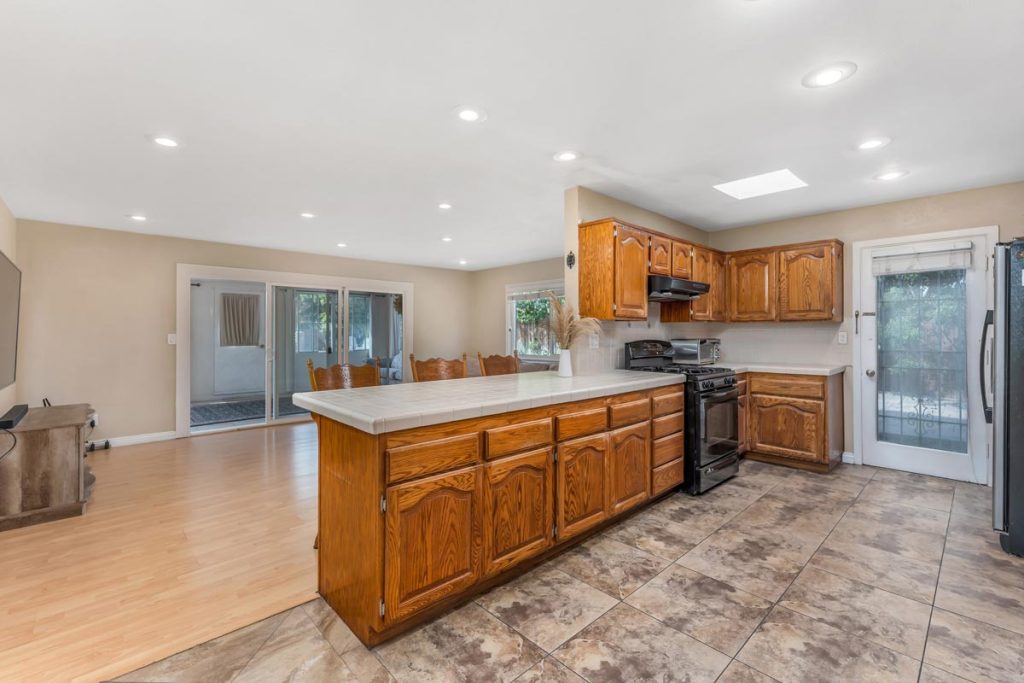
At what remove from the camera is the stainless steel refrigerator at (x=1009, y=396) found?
97.9 inches

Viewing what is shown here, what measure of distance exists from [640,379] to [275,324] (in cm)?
507

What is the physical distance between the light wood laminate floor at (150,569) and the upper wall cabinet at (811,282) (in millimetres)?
4382

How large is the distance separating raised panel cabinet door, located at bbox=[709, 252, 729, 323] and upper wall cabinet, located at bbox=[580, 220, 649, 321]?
1.33 m

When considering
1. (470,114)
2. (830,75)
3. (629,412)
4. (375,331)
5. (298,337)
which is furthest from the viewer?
(375,331)

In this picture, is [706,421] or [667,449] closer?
[667,449]

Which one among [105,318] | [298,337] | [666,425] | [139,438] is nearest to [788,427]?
[666,425]

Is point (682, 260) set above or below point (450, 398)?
above

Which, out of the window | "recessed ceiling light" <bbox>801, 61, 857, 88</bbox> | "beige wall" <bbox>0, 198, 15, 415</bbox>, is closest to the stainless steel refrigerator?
"recessed ceiling light" <bbox>801, 61, 857, 88</bbox>

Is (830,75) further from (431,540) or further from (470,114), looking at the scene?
(431,540)

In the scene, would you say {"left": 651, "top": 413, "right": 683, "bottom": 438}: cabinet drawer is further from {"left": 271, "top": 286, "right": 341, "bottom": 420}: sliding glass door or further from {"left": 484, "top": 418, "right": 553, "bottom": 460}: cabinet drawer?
{"left": 271, "top": 286, "right": 341, "bottom": 420}: sliding glass door

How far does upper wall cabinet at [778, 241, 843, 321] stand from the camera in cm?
406

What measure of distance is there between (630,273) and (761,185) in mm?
1323

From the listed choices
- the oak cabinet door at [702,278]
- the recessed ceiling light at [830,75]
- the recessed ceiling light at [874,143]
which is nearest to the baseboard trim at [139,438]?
the oak cabinet door at [702,278]

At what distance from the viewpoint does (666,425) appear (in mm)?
3270
